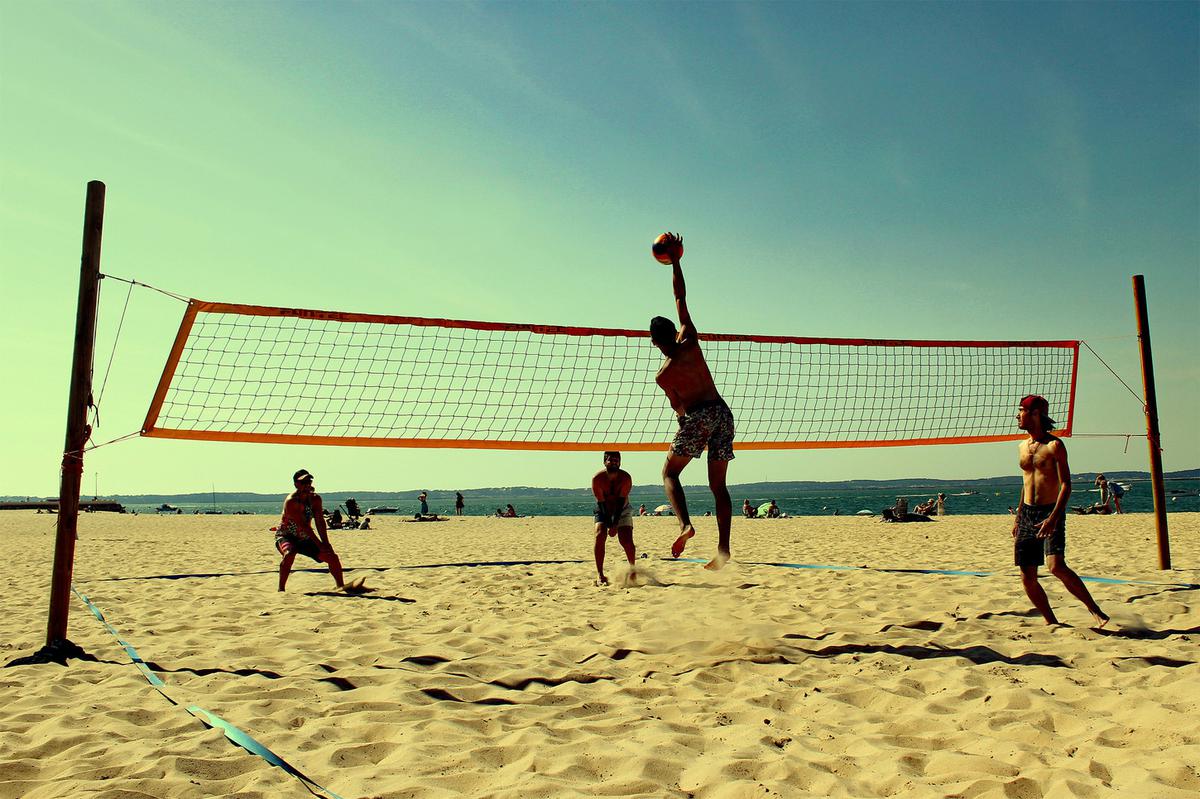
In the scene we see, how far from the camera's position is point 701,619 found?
4.70 metres

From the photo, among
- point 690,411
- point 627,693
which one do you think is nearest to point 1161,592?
point 690,411

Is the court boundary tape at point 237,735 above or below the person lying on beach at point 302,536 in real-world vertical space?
below

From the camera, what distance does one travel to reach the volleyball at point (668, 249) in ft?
14.1

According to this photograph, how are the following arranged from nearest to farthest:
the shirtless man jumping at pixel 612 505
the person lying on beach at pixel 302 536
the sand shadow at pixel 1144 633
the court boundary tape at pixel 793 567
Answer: the sand shadow at pixel 1144 633
the court boundary tape at pixel 793 567
the person lying on beach at pixel 302 536
the shirtless man jumping at pixel 612 505

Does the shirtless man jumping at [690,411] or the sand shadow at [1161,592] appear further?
the sand shadow at [1161,592]

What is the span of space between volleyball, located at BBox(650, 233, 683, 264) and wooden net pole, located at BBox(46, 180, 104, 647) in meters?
3.26

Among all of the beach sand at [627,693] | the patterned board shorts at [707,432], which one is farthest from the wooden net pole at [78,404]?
the patterned board shorts at [707,432]

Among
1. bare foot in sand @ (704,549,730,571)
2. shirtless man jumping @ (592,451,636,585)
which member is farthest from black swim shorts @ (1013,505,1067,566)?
shirtless man jumping @ (592,451,636,585)

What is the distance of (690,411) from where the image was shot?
429cm

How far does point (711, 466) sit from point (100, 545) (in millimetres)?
13525

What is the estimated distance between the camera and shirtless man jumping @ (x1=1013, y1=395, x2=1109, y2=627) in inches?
171

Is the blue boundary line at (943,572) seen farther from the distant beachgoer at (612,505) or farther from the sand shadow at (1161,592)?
the distant beachgoer at (612,505)

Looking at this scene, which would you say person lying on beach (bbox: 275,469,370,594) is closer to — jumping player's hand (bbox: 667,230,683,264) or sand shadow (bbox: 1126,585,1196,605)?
jumping player's hand (bbox: 667,230,683,264)

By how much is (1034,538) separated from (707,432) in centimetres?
208
